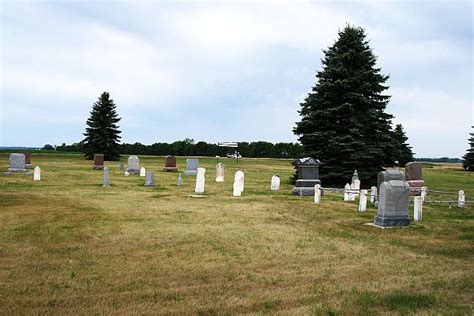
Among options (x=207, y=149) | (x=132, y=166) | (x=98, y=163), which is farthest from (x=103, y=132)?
(x=207, y=149)

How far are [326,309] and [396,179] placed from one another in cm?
923

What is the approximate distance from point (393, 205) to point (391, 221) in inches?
19.3

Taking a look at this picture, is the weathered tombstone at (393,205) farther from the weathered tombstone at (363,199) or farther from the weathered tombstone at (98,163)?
the weathered tombstone at (98,163)

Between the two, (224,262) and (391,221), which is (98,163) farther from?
(224,262)

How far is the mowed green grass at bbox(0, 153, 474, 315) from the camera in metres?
5.98

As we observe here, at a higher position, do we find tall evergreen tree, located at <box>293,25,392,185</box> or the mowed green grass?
tall evergreen tree, located at <box>293,25,392,185</box>

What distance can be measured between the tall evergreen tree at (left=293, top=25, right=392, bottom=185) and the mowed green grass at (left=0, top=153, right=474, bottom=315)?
12.4m

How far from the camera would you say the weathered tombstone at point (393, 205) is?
1284cm

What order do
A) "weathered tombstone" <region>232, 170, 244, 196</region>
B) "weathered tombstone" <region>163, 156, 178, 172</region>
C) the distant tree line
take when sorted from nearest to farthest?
"weathered tombstone" <region>232, 170, 244, 196</region> → "weathered tombstone" <region>163, 156, 178, 172</region> → the distant tree line

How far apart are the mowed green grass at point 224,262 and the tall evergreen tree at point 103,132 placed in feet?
156

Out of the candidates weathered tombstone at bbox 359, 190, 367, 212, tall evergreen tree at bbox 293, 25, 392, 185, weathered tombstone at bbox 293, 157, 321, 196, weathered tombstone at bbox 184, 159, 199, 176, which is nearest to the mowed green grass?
weathered tombstone at bbox 359, 190, 367, 212

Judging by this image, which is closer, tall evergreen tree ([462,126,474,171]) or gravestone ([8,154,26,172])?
gravestone ([8,154,26,172])

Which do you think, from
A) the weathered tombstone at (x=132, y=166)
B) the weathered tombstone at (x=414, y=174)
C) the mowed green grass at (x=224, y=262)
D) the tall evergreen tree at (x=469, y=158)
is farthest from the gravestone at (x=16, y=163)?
the tall evergreen tree at (x=469, y=158)

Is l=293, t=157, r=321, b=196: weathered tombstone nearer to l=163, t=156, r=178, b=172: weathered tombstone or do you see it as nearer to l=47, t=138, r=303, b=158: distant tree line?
l=163, t=156, r=178, b=172: weathered tombstone
